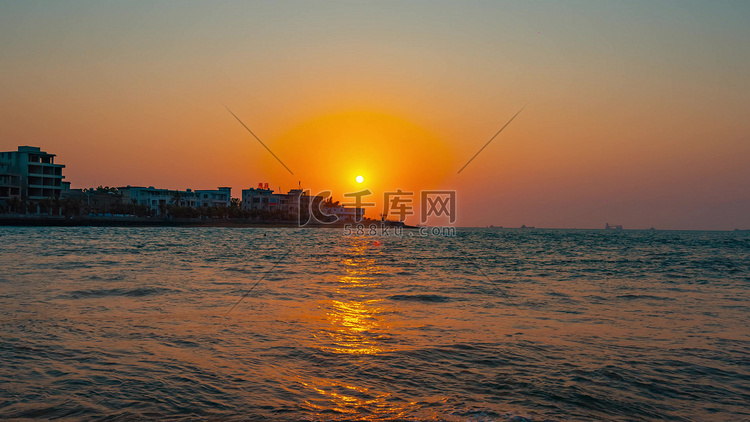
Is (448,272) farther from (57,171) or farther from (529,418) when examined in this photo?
(57,171)

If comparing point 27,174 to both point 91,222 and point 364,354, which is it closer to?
point 91,222

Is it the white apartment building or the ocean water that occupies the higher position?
the white apartment building

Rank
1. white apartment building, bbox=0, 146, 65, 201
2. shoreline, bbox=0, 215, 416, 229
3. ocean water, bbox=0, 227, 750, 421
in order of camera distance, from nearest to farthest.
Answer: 1. ocean water, bbox=0, 227, 750, 421
2. shoreline, bbox=0, 215, 416, 229
3. white apartment building, bbox=0, 146, 65, 201

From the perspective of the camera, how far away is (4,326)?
13.7 metres

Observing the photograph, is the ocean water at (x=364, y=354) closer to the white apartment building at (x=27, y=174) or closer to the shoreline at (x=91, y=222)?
the shoreline at (x=91, y=222)

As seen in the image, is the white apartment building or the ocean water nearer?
the ocean water

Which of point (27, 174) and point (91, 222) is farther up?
point (27, 174)

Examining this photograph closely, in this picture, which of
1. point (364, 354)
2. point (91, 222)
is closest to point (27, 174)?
point (91, 222)

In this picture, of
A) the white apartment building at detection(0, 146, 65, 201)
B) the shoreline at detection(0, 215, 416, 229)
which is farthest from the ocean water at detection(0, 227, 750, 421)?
the white apartment building at detection(0, 146, 65, 201)

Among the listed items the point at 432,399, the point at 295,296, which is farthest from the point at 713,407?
the point at 295,296

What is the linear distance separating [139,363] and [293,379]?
3269 mm

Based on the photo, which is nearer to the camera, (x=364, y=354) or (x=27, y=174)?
(x=364, y=354)

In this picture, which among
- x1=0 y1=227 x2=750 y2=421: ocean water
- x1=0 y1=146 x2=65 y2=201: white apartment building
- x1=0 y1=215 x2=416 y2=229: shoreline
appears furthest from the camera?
x1=0 y1=146 x2=65 y2=201: white apartment building

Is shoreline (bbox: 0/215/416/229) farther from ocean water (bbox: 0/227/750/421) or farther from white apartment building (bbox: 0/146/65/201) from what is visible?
ocean water (bbox: 0/227/750/421)
